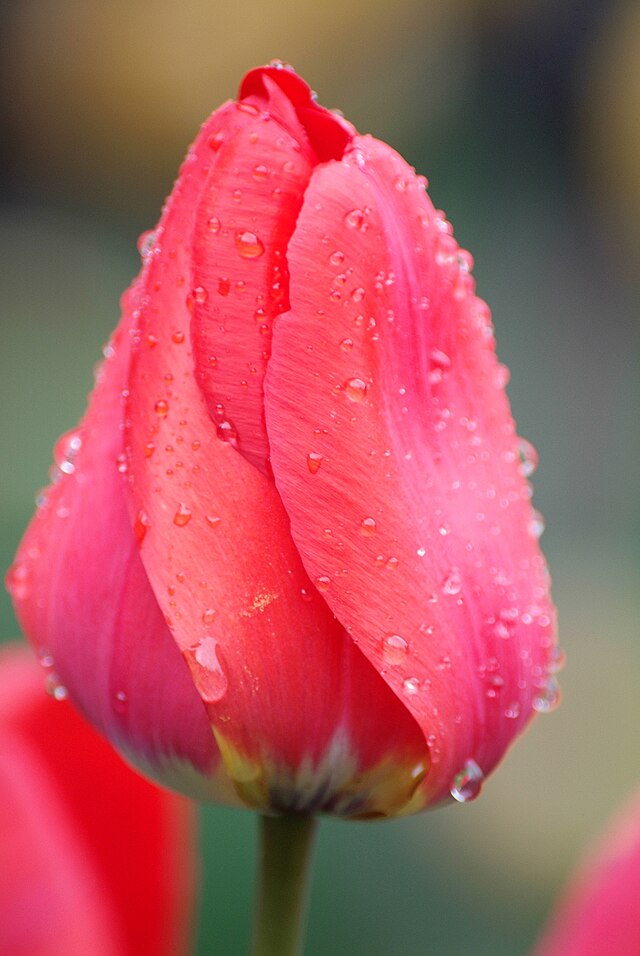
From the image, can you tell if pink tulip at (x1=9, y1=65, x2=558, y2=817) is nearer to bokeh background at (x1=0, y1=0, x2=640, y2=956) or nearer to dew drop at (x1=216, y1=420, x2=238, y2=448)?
dew drop at (x1=216, y1=420, x2=238, y2=448)

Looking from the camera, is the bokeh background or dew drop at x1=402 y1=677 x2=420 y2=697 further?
A: the bokeh background

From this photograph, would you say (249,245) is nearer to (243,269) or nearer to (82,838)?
(243,269)

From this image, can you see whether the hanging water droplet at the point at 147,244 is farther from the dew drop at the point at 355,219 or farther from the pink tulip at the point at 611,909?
the pink tulip at the point at 611,909

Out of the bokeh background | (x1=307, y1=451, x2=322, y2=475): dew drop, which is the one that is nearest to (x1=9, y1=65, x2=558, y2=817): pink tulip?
(x1=307, y1=451, x2=322, y2=475): dew drop

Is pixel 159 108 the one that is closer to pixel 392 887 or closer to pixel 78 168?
pixel 78 168

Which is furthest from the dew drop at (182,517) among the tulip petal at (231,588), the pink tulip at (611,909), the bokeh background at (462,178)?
→ the bokeh background at (462,178)

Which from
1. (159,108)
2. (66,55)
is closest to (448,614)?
(159,108)
